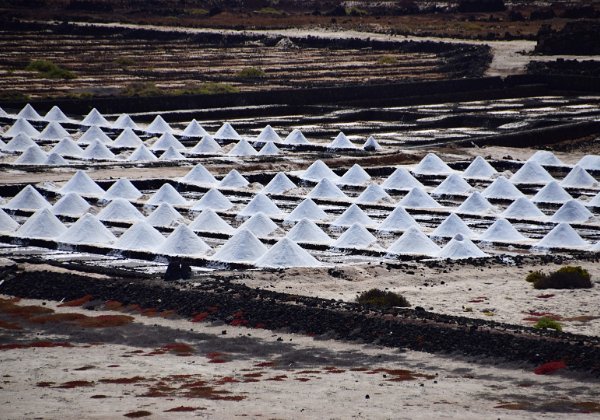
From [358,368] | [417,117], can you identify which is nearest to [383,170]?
[417,117]

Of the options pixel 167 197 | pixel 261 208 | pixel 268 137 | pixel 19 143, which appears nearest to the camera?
pixel 261 208

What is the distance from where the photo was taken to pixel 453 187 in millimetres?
26922

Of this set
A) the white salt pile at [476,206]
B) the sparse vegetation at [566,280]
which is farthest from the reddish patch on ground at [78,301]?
the white salt pile at [476,206]

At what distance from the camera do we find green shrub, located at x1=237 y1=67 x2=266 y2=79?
50656 mm

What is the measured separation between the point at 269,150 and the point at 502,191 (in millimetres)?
7762

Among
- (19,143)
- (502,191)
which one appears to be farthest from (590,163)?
(19,143)

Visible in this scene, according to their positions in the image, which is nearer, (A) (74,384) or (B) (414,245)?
(A) (74,384)

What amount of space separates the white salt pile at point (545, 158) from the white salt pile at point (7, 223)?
1271 centimetres

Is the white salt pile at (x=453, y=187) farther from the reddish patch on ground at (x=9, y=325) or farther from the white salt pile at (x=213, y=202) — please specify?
the reddish patch on ground at (x=9, y=325)

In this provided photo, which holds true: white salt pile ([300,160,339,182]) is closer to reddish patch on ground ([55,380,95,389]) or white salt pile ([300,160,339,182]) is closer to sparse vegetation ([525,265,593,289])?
sparse vegetation ([525,265,593,289])

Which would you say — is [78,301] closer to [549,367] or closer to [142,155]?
[549,367]

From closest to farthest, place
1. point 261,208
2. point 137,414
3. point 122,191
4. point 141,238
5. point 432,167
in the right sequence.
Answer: point 137,414
point 141,238
point 261,208
point 122,191
point 432,167

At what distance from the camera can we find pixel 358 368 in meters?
13.8

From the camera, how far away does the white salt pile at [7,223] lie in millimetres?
22373
